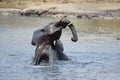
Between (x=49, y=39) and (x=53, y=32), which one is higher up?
(x=53, y=32)

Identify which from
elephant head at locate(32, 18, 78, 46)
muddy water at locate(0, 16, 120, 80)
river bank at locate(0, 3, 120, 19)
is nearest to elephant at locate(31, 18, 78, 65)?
elephant head at locate(32, 18, 78, 46)

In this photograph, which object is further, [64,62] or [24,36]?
[24,36]

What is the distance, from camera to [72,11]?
4712 centimetres

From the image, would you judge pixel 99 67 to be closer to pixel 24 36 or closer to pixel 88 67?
pixel 88 67

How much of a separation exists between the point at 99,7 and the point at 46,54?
104 ft

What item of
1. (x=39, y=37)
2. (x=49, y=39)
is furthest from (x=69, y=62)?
(x=39, y=37)

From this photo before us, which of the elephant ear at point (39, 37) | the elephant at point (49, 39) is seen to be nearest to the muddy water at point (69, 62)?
the elephant at point (49, 39)

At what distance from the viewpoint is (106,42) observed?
2533cm

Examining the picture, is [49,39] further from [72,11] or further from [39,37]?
[72,11]

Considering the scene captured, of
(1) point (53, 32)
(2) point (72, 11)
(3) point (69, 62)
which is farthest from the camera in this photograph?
(2) point (72, 11)

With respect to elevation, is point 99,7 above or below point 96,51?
below

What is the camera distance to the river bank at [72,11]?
45544 mm

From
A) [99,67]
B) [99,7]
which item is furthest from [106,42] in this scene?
[99,7]

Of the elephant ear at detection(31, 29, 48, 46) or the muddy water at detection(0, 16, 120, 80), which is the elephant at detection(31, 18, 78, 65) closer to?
the elephant ear at detection(31, 29, 48, 46)
